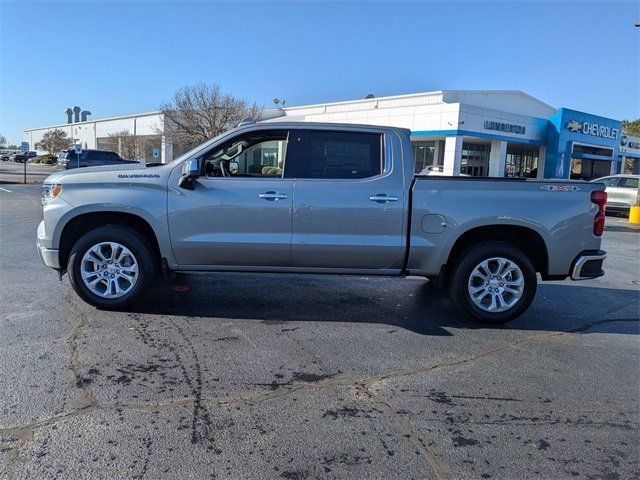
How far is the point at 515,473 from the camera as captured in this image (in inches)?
112

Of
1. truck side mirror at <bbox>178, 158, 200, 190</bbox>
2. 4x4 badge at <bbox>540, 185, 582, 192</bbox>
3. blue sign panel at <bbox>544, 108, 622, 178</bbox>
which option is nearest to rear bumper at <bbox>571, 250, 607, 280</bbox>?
4x4 badge at <bbox>540, 185, 582, 192</bbox>

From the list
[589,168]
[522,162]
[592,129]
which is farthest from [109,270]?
[589,168]

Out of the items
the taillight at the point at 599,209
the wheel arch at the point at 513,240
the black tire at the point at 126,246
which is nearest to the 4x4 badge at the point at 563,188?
the taillight at the point at 599,209

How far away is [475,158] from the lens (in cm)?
3659

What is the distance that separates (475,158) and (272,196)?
3390cm

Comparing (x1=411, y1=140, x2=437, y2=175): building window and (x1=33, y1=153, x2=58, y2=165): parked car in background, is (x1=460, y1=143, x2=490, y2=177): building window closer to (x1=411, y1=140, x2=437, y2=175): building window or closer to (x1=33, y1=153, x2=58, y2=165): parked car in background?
(x1=411, y1=140, x2=437, y2=175): building window

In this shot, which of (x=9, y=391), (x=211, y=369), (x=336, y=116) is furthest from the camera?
(x=336, y=116)

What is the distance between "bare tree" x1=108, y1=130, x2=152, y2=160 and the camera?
181ft

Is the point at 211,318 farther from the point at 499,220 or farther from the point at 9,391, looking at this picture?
the point at 499,220

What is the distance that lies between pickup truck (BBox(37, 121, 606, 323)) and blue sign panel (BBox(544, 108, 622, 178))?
3608 cm

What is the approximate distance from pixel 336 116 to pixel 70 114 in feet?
274

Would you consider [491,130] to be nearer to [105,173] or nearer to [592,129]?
[592,129]

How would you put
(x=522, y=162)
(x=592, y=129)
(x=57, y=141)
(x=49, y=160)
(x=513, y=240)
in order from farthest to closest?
(x=57, y=141), (x=49, y=160), (x=522, y=162), (x=592, y=129), (x=513, y=240)

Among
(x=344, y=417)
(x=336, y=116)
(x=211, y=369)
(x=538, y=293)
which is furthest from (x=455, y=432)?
(x=336, y=116)
